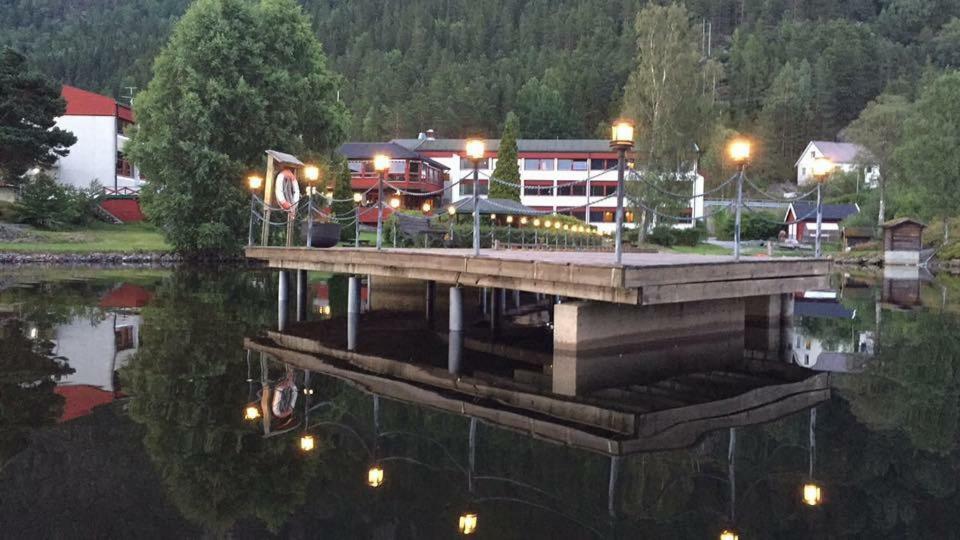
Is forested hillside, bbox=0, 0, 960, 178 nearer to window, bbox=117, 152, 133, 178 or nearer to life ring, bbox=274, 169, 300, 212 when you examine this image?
window, bbox=117, 152, 133, 178

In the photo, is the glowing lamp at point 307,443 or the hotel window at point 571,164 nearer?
the glowing lamp at point 307,443

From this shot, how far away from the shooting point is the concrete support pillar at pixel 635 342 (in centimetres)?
1127

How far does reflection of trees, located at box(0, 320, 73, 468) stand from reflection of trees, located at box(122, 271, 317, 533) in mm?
858

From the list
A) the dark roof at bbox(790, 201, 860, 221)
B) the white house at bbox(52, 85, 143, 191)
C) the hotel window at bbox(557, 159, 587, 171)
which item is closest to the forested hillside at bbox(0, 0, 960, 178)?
the dark roof at bbox(790, 201, 860, 221)

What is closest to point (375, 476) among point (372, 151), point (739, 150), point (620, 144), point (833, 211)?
point (620, 144)

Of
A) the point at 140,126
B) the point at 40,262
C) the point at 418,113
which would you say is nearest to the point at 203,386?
the point at 40,262

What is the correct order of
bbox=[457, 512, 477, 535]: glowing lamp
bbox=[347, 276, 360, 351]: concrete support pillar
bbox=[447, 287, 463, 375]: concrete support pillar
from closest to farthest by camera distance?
1. bbox=[457, 512, 477, 535]: glowing lamp
2. bbox=[447, 287, 463, 375]: concrete support pillar
3. bbox=[347, 276, 360, 351]: concrete support pillar

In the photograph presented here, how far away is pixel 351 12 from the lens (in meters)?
139

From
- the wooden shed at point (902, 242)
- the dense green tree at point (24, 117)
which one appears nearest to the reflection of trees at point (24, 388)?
the dense green tree at point (24, 117)

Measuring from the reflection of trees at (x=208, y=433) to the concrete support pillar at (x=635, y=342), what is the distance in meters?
3.96

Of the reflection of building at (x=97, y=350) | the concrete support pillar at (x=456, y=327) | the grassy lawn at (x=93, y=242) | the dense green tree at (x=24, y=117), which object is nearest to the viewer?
the reflection of building at (x=97, y=350)

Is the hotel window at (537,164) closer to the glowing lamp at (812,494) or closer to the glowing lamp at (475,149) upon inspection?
the glowing lamp at (475,149)

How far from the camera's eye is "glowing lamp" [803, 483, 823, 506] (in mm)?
6446

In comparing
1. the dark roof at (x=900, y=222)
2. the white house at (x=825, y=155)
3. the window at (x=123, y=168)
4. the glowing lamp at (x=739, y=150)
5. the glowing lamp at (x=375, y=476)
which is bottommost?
the glowing lamp at (x=375, y=476)
